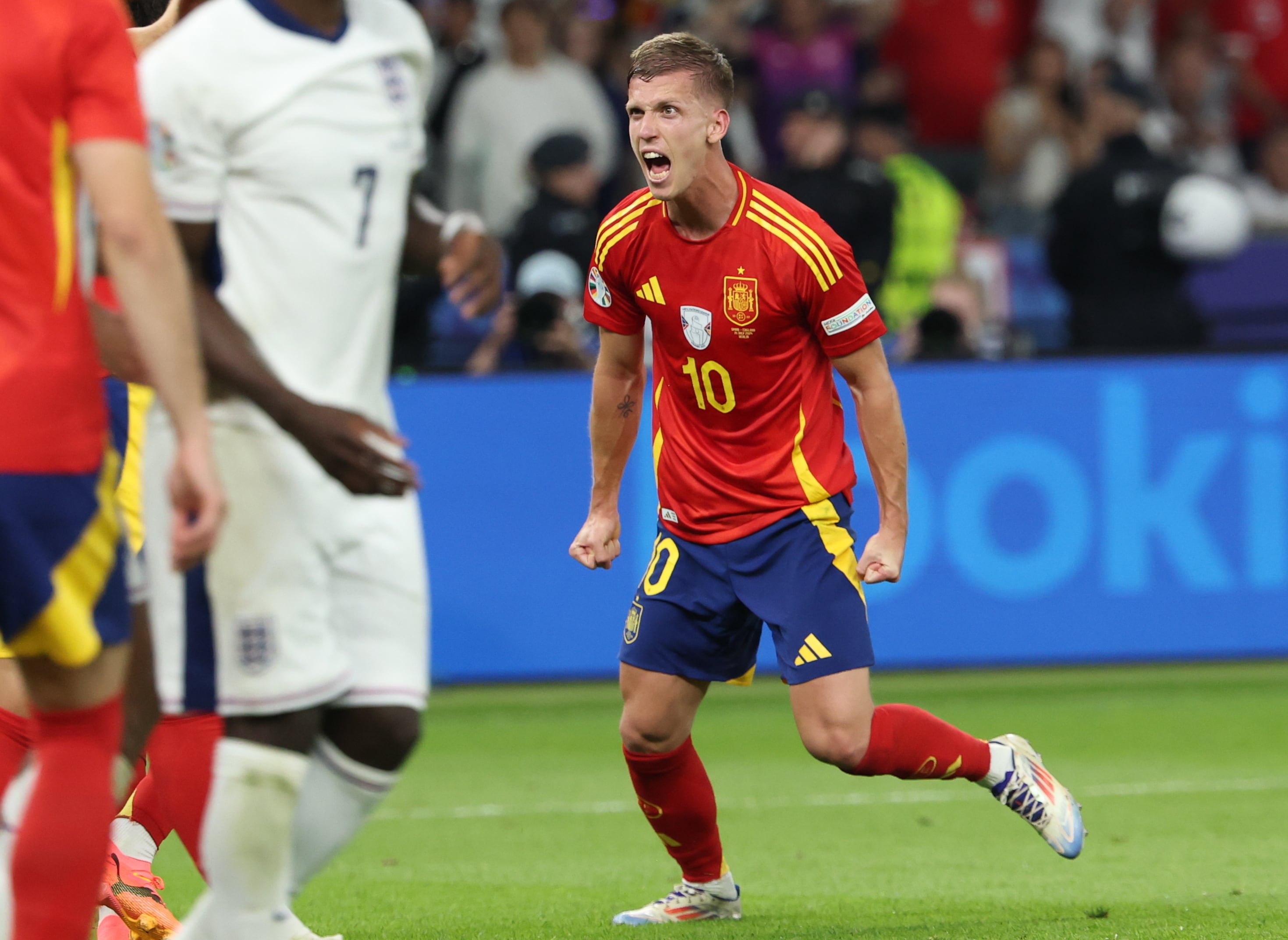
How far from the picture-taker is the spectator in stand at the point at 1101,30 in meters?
14.3

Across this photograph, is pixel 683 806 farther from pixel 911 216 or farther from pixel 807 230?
pixel 911 216

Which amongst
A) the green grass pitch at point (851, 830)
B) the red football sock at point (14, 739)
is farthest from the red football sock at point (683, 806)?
the red football sock at point (14, 739)

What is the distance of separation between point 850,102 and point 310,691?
10.6 metres

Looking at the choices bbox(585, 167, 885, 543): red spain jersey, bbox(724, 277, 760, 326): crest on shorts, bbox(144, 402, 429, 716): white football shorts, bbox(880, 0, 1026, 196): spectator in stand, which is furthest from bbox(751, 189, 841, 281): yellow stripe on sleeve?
bbox(880, 0, 1026, 196): spectator in stand

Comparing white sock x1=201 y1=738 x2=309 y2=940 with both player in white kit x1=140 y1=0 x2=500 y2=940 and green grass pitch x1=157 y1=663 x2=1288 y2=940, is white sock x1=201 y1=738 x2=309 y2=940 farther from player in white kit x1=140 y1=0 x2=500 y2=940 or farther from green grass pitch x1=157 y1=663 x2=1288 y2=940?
green grass pitch x1=157 y1=663 x2=1288 y2=940

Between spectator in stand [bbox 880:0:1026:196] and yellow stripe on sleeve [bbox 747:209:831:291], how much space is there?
9.09 m

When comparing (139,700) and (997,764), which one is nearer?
(139,700)

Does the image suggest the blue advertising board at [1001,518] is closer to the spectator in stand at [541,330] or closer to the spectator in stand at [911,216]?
the spectator in stand at [541,330]

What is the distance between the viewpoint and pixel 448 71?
12281mm

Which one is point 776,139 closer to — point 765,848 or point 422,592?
point 765,848

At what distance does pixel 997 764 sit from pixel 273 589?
254cm

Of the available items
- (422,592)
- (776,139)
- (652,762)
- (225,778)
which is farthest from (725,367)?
(776,139)

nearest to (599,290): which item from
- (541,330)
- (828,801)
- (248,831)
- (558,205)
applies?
(248,831)

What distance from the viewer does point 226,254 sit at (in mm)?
3387
